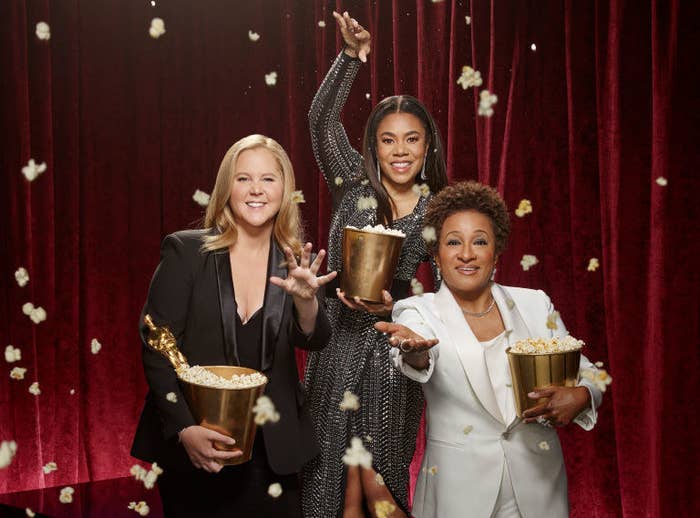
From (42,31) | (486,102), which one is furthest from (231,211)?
(42,31)

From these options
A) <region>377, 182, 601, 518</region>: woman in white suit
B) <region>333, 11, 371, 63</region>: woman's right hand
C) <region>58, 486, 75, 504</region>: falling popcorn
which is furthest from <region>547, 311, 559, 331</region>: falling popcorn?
<region>58, 486, 75, 504</region>: falling popcorn

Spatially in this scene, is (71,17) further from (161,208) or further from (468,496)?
(468,496)

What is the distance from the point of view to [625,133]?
305cm

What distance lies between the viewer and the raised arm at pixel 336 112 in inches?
118

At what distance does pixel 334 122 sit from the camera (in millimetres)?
3053

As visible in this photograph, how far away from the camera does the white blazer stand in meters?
2.23

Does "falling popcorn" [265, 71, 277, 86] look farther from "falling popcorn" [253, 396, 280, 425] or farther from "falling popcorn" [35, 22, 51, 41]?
"falling popcorn" [253, 396, 280, 425]

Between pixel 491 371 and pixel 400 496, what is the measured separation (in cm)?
70

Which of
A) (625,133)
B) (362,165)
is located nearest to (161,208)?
(362,165)

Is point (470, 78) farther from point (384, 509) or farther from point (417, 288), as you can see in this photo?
point (384, 509)

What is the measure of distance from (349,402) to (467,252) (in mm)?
696

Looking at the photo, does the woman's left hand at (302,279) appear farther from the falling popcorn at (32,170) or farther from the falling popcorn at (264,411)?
→ the falling popcorn at (32,170)

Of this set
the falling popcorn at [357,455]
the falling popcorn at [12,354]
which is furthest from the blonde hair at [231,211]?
the falling popcorn at [12,354]

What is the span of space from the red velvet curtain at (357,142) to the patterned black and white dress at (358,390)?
2.35 feet
